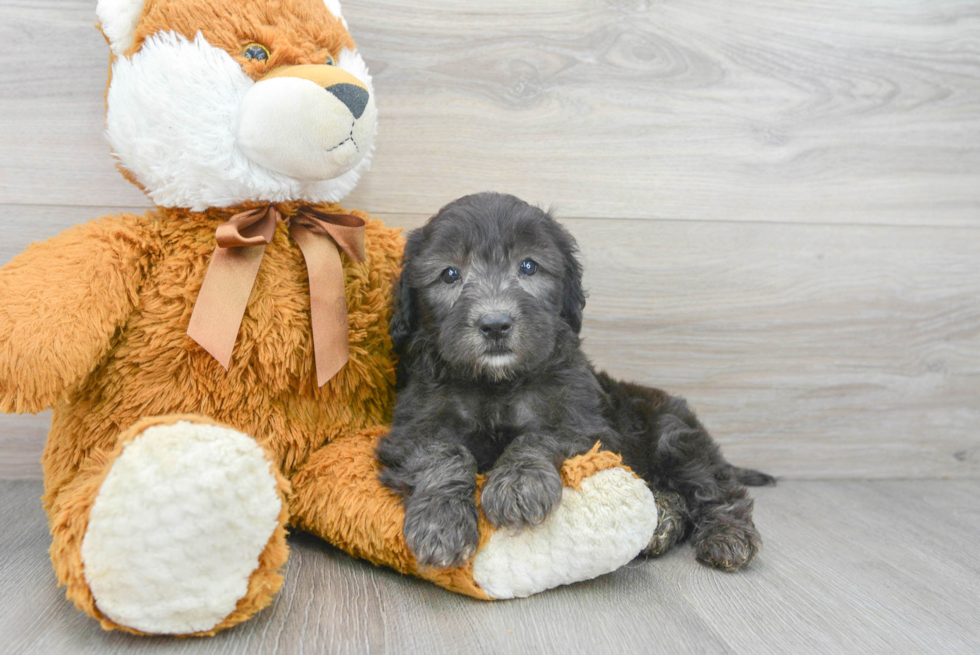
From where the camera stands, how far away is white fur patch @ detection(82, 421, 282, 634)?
131 cm

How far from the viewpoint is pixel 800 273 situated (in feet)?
9.00

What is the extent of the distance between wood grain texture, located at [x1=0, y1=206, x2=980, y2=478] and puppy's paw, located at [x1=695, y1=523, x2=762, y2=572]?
2.66 ft

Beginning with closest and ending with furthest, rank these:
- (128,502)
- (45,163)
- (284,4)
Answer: (128,502) → (284,4) → (45,163)

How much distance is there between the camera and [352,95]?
178 centimetres

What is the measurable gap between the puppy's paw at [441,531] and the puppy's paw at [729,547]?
2.43ft

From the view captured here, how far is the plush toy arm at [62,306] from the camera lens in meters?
1.57

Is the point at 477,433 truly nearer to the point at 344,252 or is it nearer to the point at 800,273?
the point at 344,252

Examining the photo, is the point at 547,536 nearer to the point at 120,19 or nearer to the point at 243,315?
the point at 243,315

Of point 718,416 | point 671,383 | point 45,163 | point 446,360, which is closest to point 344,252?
point 446,360

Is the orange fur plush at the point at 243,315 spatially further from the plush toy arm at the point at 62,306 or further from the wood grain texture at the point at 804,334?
the wood grain texture at the point at 804,334

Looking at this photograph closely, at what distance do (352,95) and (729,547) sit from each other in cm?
157

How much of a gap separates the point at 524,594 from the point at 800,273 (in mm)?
1781

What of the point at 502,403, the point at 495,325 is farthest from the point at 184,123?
the point at 502,403

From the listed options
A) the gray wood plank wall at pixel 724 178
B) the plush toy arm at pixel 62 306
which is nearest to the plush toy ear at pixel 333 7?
the gray wood plank wall at pixel 724 178
